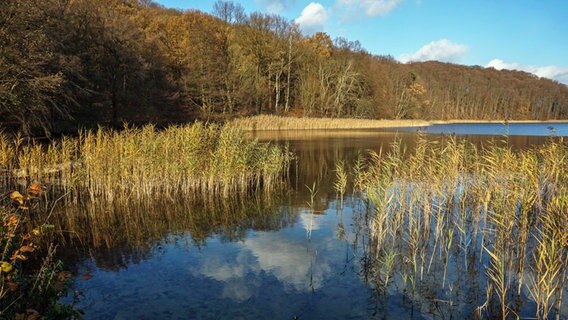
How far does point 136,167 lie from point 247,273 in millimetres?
6217

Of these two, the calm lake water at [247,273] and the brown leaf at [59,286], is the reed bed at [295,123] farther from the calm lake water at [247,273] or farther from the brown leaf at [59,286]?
the brown leaf at [59,286]

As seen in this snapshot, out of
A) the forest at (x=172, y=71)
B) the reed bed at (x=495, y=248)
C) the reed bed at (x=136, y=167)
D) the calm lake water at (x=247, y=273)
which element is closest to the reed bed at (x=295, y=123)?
the forest at (x=172, y=71)

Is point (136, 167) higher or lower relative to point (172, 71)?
lower

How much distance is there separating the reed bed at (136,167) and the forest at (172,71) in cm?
238

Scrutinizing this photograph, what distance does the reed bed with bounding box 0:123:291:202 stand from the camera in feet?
36.0

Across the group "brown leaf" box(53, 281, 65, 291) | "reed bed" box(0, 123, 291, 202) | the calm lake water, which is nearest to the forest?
"reed bed" box(0, 123, 291, 202)

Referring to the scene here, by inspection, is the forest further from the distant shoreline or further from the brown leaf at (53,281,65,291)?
the brown leaf at (53,281,65,291)

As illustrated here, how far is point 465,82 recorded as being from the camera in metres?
110

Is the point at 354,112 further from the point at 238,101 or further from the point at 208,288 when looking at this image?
the point at 208,288

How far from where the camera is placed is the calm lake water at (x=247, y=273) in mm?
5281

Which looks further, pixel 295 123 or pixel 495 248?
pixel 295 123

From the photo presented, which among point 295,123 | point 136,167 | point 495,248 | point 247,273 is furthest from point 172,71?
point 495,248

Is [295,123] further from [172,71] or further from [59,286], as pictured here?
[59,286]

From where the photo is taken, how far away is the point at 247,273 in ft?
21.2
